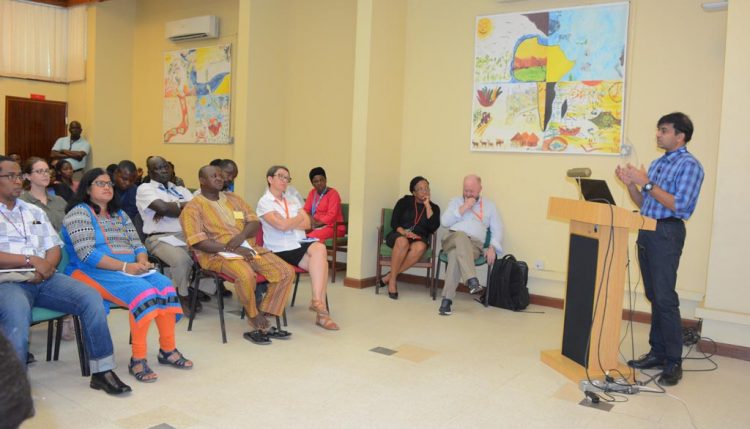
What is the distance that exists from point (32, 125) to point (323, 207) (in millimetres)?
→ 5403

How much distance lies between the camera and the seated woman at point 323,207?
6590mm

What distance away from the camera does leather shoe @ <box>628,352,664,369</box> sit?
3.88 meters

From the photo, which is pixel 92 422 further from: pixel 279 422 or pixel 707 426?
pixel 707 426

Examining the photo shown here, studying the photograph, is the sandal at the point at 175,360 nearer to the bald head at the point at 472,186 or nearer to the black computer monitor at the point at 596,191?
the black computer monitor at the point at 596,191

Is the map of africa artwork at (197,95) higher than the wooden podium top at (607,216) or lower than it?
higher

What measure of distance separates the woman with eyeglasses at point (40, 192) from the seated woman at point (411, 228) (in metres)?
3.00

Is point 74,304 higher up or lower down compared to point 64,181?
lower down

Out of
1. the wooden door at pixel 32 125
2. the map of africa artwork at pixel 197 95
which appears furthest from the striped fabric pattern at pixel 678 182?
the wooden door at pixel 32 125

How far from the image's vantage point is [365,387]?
3.41 m

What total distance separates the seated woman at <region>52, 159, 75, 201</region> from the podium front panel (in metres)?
4.60

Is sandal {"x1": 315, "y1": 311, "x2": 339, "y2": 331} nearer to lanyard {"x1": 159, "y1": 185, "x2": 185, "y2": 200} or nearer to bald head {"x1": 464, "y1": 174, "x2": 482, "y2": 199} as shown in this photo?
lanyard {"x1": 159, "y1": 185, "x2": 185, "y2": 200}

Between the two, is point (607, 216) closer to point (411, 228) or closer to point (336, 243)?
point (411, 228)

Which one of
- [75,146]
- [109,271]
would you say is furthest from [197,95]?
[109,271]

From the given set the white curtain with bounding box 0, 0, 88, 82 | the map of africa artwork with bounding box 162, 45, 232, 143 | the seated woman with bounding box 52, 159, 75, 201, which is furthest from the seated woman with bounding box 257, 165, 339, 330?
the white curtain with bounding box 0, 0, 88, 82
